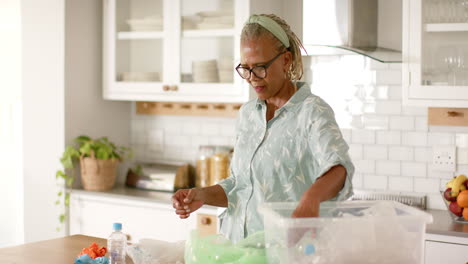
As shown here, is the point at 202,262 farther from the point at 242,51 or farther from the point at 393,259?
the point at 242,51

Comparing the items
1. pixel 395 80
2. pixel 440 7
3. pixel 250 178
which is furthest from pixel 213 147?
pixel 250 178

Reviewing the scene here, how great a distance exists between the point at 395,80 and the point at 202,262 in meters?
2.33

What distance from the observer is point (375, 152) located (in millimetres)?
4141

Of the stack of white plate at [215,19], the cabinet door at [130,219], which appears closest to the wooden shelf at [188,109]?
the stack of white plate at [215,19]

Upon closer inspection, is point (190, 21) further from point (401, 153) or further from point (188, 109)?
point (401, 153)

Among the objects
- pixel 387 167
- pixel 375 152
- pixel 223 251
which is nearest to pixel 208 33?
pixel 375 152

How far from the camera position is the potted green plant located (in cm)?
458

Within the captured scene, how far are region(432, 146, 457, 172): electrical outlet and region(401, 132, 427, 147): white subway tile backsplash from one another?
0.08 m

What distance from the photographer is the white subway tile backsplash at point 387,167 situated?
4.09 metres

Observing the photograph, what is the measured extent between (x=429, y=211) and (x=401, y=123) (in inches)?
20.1

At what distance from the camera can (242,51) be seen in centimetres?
234

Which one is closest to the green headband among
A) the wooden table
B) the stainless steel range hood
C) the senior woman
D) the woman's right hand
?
the senior woman

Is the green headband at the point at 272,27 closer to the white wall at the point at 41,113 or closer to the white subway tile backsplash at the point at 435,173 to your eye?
the white subway tile backsplash at the point at 435,173

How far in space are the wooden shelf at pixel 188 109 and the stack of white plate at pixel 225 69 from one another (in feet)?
1.00
